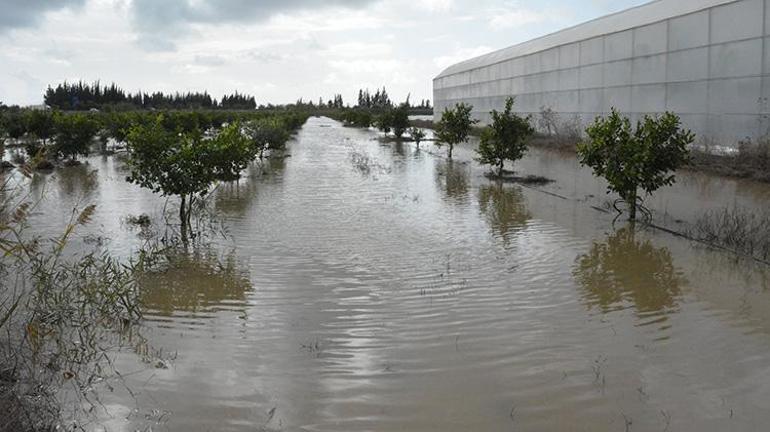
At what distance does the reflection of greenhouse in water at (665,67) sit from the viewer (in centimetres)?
1644

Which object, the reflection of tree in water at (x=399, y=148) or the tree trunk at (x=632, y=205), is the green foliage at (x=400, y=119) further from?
the tree trunk at (x=632, y=205)

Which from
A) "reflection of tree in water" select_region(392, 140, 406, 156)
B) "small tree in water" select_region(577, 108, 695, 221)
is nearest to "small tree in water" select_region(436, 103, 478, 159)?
"reflection of tree in water" select_region(392, 140, 406, 156)

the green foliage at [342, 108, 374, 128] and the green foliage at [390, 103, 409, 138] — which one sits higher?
the green foliage at [342, 108, 374, 128]

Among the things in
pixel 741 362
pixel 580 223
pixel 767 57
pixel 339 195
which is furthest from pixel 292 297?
pixel 767 57

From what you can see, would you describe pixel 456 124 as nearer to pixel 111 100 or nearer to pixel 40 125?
pixel 40 125

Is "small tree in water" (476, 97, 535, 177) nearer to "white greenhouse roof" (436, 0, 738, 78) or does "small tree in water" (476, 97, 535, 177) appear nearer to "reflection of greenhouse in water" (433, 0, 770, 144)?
"reflection of greenhouse in water" (433, 0, 770, 144)

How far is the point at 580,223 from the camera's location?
11172 millimetres

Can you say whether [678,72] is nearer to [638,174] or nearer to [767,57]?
[767,57]

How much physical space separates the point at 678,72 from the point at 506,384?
17.3 meters

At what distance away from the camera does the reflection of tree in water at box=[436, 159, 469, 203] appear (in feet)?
48.8

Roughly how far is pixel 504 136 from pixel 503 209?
17.8 ft

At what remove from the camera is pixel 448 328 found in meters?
5.90

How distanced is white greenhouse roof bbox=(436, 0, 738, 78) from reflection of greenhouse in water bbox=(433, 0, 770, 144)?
4 cm

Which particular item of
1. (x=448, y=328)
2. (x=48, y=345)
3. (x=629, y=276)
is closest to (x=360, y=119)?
(x=629, y=276)
